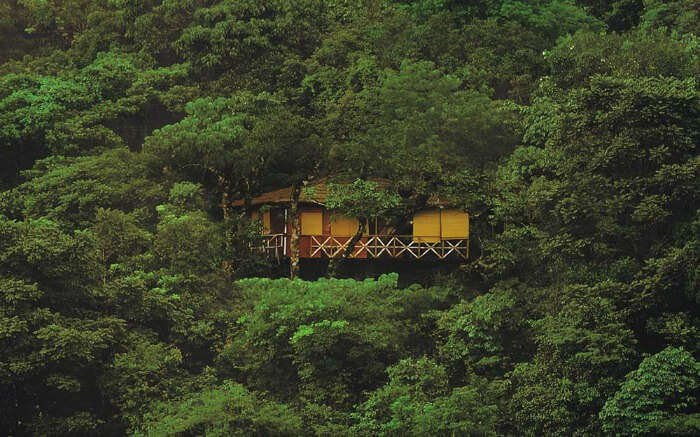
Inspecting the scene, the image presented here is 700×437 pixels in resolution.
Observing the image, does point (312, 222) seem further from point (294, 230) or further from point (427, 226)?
point (427, 226)

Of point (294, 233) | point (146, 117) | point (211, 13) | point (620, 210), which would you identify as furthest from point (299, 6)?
point (620, 210)

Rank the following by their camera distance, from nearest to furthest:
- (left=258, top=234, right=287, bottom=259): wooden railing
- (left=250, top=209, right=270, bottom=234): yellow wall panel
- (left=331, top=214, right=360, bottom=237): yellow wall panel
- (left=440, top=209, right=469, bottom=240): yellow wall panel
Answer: (left=440, top=209, right=469, bottom=240): yellow wall panel, (left=258, top=234, right=287, bottom=259): wooden railing, (left=331, top=214, right=360, bottom=237): yellow wall panel, (left=250, top=209, right=270, bottom=234): yellow wall panel

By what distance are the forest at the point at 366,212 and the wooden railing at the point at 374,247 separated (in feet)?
1.44

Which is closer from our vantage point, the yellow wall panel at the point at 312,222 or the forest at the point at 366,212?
the forest at the point at 366,212

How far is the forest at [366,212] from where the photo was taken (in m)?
28.6

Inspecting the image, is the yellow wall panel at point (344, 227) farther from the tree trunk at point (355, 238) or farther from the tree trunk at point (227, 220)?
the tree trunk at point (227, 220)

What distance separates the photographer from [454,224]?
119 ft

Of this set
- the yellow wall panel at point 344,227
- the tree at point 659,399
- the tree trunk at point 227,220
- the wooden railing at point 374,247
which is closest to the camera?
the tree at point 659,399

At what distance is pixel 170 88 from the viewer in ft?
135

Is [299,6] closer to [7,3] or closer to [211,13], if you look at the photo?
[211,13]

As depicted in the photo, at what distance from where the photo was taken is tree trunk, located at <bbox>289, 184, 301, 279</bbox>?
36.3 metres

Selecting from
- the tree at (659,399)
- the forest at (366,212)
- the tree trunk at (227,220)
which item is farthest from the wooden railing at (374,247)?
the tree at (659,399)

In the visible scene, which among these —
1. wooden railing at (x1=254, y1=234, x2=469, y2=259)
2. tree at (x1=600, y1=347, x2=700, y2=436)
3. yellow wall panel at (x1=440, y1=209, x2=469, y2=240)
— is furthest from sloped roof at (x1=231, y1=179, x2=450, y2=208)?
tree at (x1=600, y1=347, x2=700, y2=436)

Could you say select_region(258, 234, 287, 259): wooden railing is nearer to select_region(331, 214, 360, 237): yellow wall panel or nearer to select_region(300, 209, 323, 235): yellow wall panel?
select_region(300, 209, 323, 235): yellow wall panel
